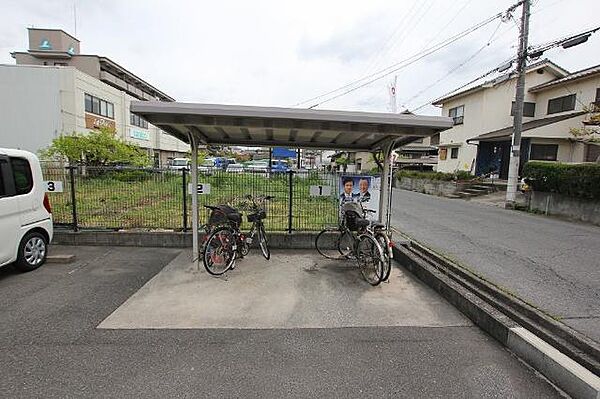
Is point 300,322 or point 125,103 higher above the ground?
point 125,103

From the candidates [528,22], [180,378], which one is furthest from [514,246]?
[528,22]

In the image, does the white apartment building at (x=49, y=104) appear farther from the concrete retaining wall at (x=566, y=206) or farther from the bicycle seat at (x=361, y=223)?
the concrete retaining wall at (x=566, y=206)

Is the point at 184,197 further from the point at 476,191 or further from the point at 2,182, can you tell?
the point at 476,191

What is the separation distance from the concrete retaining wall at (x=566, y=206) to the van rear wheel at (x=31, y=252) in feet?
43.5

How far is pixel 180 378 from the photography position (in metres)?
2.57

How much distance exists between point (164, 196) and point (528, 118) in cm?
2074

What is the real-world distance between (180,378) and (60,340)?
4.62ft

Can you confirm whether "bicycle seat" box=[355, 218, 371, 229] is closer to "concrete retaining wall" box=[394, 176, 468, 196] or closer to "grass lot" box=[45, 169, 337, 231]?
"grass lot" box=[45, 169, 337, 231]

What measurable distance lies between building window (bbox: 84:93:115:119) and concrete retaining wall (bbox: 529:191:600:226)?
1099 inches

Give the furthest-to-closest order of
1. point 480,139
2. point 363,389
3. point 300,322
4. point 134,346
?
point 480,139
point 300,322
point 134,346
point 363,389

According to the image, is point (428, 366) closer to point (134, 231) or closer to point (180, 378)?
point (180, 378)

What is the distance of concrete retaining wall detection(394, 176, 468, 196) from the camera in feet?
56.2

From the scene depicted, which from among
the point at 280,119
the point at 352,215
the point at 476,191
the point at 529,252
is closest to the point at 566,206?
the point at 529,252

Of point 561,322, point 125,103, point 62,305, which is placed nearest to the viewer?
point 561,322
